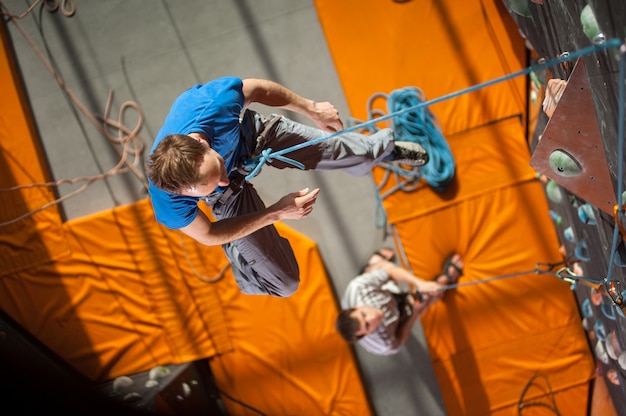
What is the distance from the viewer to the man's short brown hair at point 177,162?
4.95ft

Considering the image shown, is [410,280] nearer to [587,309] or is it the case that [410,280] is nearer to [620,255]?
[587,309]

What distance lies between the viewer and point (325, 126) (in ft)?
6.49

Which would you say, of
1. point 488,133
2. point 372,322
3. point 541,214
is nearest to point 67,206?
point 372,322

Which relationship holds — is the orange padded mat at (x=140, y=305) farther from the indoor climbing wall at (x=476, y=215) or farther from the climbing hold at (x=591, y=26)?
the climbing hold at (x=591, y=26)

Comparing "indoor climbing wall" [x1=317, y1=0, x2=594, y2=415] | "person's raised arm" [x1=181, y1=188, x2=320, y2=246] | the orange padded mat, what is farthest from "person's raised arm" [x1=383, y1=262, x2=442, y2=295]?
"person's raised arm" [x1=181, y1=188, x2=320, y2=246]

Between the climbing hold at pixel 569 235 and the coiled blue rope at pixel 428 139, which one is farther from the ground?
the coiled blue rope at pixel 428 139

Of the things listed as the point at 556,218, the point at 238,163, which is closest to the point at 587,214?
the point at 556,218

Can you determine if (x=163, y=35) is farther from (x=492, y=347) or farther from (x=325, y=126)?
(x=492, y=347)

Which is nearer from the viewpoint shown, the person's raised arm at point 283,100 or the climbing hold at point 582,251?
the person's raised arm at point 283,100

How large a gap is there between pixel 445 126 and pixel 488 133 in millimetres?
238

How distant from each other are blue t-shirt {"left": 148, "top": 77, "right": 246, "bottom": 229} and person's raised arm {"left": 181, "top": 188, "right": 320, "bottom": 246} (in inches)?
2.1

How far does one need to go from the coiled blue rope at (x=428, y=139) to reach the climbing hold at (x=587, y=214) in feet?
2.93

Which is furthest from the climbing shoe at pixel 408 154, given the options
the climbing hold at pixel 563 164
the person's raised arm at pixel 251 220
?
the person's raised arm at pixel 251 220

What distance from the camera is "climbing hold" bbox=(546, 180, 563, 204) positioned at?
118 inches
